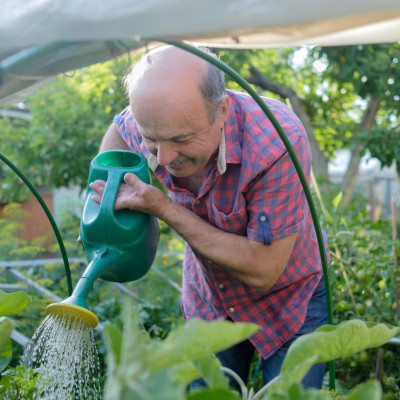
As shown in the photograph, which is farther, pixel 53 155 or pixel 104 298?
pixel 53 155

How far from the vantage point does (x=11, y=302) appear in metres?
1.02

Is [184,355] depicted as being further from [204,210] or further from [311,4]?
[204,210]

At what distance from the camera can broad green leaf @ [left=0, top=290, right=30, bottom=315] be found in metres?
1.01

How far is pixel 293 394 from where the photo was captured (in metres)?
0.58

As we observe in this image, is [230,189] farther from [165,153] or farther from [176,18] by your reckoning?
[176,18]

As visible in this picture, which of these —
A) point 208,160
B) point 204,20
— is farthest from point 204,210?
point 204,20

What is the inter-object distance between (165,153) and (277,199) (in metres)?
→ 0.31

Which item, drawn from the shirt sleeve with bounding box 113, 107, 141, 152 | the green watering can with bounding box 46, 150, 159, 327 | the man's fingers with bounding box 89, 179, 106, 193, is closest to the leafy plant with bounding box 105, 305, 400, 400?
the green watering can with bounding box 46, 150, 159, 327

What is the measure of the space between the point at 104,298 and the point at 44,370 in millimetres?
2619

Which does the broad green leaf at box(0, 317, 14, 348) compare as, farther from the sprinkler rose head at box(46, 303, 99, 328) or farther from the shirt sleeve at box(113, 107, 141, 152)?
the shirt sleeve at box(113, 107, 141, 152)

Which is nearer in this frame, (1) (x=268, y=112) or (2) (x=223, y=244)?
(1) (x=268, y=112)

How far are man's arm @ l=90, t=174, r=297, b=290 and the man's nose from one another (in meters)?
0.10

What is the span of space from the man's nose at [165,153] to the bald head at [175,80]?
0.11 metres

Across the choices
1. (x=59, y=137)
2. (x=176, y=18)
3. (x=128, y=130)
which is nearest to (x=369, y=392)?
(x=176, y=18)
